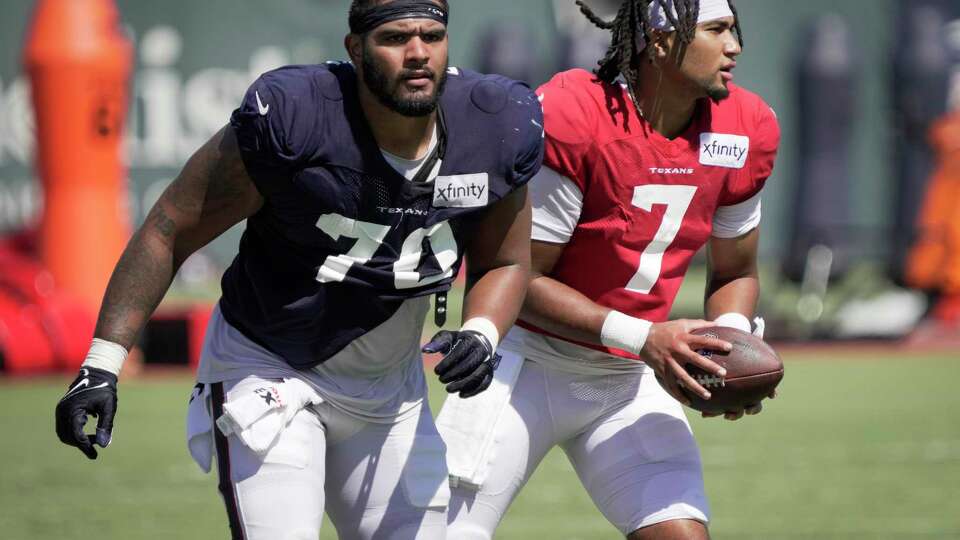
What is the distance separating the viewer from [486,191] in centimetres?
371

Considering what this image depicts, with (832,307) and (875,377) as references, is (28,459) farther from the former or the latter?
(832,307)

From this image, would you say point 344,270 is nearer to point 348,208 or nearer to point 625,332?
point 348,208

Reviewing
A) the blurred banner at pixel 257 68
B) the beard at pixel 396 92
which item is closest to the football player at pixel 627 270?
the beard at pixel 396 92

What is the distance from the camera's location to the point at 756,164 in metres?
4.23

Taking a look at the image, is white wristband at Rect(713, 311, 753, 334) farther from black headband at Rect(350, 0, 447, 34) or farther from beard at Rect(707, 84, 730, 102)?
black headband at Rect(350, 0, 447, 34)

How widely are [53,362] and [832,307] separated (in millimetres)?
7061

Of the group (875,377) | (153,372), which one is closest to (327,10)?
(153,372)

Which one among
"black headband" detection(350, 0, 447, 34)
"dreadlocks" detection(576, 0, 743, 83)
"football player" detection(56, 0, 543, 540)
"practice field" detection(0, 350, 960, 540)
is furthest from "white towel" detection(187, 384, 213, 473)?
"practice field" detection(0, 350, 960, 540)

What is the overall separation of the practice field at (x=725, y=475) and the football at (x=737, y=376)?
7.89 ft

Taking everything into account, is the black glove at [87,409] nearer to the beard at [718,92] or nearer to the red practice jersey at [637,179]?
the red practice jersey at [637,179]

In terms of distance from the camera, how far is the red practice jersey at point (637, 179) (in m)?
4.05

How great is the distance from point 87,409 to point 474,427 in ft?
3.62

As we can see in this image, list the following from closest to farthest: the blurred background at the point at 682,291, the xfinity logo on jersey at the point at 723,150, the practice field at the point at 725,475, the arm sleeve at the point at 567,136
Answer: the arm sleeve at the point at 567,136 < the xfinity logo on jersey at the point at 723,150 < the practice field at the point at 725,475 < the blurred background at the point at 682,291

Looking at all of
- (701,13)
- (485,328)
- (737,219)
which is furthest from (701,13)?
(485,328)
